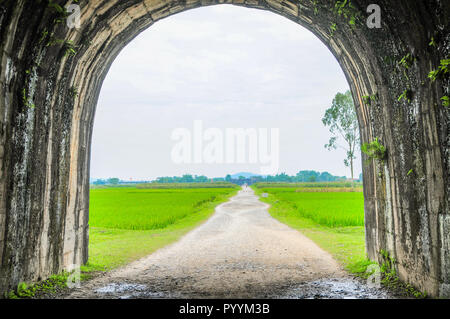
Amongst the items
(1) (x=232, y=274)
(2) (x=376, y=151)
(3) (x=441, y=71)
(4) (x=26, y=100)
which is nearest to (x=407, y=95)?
(3) (x=441, y=71)

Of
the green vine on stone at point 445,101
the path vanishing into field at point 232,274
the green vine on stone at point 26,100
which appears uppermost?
the green vine on stone at point 26,100

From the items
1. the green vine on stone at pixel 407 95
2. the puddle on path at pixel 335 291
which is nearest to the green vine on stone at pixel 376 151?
the green vine on stone at pixel 407 95

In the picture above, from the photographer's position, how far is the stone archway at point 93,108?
13.9 ft

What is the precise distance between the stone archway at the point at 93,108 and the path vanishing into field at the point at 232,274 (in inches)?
40.6

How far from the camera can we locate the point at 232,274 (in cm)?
655

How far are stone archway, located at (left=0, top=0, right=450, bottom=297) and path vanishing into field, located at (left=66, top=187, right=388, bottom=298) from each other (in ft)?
3.38

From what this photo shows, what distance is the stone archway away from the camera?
4227mm

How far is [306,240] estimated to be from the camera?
10727 mm

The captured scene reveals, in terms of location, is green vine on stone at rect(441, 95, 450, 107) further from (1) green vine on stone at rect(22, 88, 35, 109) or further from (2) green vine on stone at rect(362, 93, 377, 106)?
(1) green vine on stone at rect(22, 88, 35, 109)

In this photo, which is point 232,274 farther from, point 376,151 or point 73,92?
point 73,92

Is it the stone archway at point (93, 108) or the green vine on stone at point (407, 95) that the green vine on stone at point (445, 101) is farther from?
the green vine on stone at point (407, 95)

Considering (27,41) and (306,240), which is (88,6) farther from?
(306,240)

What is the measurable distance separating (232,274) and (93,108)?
198 inches

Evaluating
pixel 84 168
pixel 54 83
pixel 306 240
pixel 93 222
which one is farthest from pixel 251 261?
pixel 93 222
